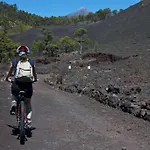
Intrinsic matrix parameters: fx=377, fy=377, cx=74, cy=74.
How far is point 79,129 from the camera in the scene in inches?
355

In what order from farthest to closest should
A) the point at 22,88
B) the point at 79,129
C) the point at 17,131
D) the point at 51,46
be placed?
the point at 51,46
the point at 79,129
the point at 17,131
the point at 22,88

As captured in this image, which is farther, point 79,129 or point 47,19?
point 47,19

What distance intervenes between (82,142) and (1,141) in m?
1.65

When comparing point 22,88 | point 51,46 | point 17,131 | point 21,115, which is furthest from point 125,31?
point 21,115

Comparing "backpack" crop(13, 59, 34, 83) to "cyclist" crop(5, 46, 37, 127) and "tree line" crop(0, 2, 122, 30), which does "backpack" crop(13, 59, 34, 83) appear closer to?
"cyclist" crop(5, 46, 37, 127)

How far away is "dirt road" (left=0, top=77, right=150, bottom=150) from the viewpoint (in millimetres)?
7446

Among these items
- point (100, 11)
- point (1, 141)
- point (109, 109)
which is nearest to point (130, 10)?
point (100, 11)

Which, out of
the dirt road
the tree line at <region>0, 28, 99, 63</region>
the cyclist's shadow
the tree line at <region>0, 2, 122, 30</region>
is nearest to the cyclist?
the cyclist's shadow

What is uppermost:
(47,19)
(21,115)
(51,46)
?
(47,19)

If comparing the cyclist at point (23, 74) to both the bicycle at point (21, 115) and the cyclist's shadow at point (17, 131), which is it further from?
the cyclist's shadow at point (17, 131)

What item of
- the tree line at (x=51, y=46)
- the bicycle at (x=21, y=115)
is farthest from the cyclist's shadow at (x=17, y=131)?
the tree line at (x=51, y=46)

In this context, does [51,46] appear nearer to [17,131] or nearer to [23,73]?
[17,131]

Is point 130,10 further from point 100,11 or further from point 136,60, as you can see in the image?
point 100,11

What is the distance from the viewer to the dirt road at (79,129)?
7.45 m
